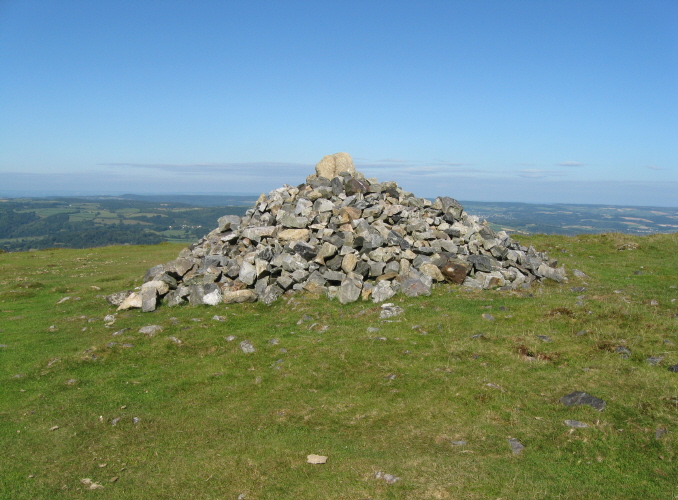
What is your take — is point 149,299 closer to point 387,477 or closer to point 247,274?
point 247,274

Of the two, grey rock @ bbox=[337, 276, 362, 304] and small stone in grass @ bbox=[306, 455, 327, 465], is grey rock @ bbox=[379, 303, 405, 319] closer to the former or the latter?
grey rock @ bbox=[337, 276, 362, 304]

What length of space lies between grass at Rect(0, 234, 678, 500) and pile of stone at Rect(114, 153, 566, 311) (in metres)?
1.40

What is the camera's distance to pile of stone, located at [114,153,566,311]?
Result: 74.8ft

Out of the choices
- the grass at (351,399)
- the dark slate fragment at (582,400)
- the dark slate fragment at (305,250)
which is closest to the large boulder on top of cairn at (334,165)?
the dark slate fragment at (305,250)

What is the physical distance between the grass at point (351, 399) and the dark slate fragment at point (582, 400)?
0.27 metres

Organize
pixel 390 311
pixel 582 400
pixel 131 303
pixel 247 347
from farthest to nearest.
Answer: pixel 131 303 → pixel 390 311 → pixel 247 347 → pixel 582 400

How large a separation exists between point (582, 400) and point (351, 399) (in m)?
6.25

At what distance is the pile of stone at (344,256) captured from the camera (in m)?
22.8

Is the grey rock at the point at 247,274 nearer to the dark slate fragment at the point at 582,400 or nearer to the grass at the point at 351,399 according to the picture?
the grass at the point at 351,399

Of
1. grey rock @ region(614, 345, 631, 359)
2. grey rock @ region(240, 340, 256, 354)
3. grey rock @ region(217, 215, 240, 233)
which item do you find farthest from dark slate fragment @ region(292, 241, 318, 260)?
grey rock @ region(614, 345, 631, 359)

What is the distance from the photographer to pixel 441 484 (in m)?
8.46

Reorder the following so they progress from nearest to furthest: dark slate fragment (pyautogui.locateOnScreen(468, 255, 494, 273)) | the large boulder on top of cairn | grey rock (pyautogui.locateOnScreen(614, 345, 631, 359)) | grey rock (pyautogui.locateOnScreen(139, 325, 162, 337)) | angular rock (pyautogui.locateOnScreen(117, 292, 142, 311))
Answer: grey rock (pyautogui.locateOnScreen(614, 345, 631, 359))
grey rock (pyautogui.locateOnScreen(139, 325, 162, 337))
angular rock (pyautogui.locateOnScreen(117, 292, 142, 311))
dark slate fragment (pyautogui.locateOnScreen(468, 255, 494, 273))
the large boulder on top of cairn

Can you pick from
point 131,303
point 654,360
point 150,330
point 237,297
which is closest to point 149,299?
point 131,303

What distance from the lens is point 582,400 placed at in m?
11.1
